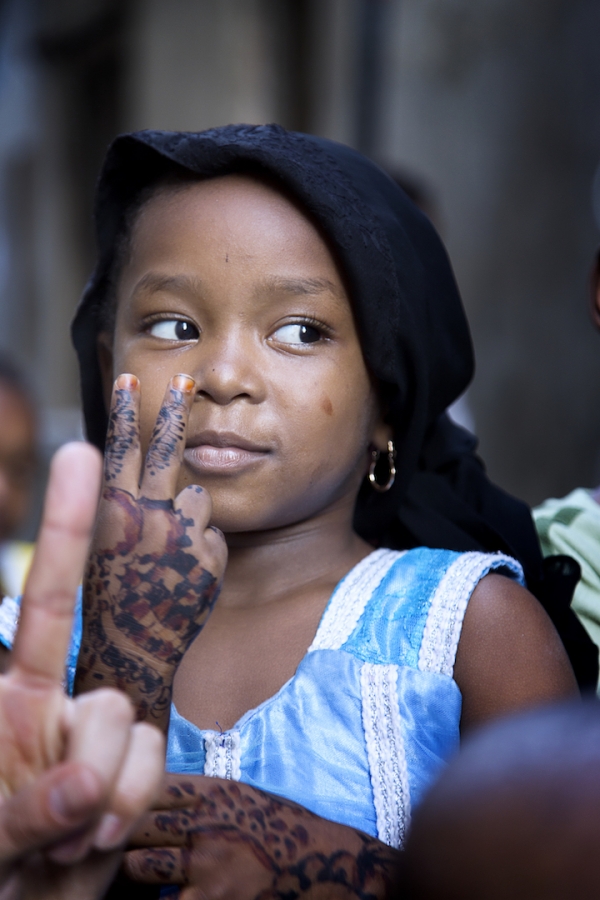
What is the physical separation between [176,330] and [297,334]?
23cm

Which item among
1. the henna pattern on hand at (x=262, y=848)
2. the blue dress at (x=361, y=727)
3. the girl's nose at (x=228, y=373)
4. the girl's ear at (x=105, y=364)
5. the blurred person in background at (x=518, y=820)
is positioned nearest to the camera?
the blurred person in background at (x=518, y=820)

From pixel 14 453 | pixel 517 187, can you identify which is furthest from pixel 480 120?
pixel 14 453

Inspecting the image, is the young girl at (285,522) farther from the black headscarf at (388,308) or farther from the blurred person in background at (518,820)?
the blurred person in background at (518,820)

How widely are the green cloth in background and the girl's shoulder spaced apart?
0.78 ft

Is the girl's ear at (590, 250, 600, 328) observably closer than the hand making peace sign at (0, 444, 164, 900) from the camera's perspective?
No

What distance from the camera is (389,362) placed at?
6.07 feet

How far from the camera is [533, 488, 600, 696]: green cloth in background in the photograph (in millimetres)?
1944

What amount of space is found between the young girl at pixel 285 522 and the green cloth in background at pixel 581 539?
13 centimetres

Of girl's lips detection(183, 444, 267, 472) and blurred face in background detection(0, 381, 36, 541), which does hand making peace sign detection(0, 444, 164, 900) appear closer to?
girl's lips detection(183, 444, 267, 472)

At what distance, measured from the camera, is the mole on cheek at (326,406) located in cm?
177

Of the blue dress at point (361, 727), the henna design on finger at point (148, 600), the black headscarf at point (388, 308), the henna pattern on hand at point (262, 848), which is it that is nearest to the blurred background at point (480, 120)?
the black headscarf at point (388, 308)

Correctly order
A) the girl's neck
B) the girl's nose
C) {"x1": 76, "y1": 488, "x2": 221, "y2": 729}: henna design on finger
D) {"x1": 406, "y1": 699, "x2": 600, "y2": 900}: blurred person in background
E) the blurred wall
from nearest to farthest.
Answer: {"x1": 406, "y1": 699, "x2": 600, "y2": 900}: blurred person in background, {"x1": 76, "y1": 488, "x2": 221, "y2": 729}: henna design on finger, the girl's nose, the girl's neck, the blurred wall

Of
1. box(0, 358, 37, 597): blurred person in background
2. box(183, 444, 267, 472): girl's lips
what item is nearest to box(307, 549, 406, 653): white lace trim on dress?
box(183, 444, 267, 472): girl's lips

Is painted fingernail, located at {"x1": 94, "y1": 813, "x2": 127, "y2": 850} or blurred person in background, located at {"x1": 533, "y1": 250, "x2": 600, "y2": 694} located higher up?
painted fingernail, located at {"x1": 94, "y1": 813, "x2": 127, "y2": 850}
